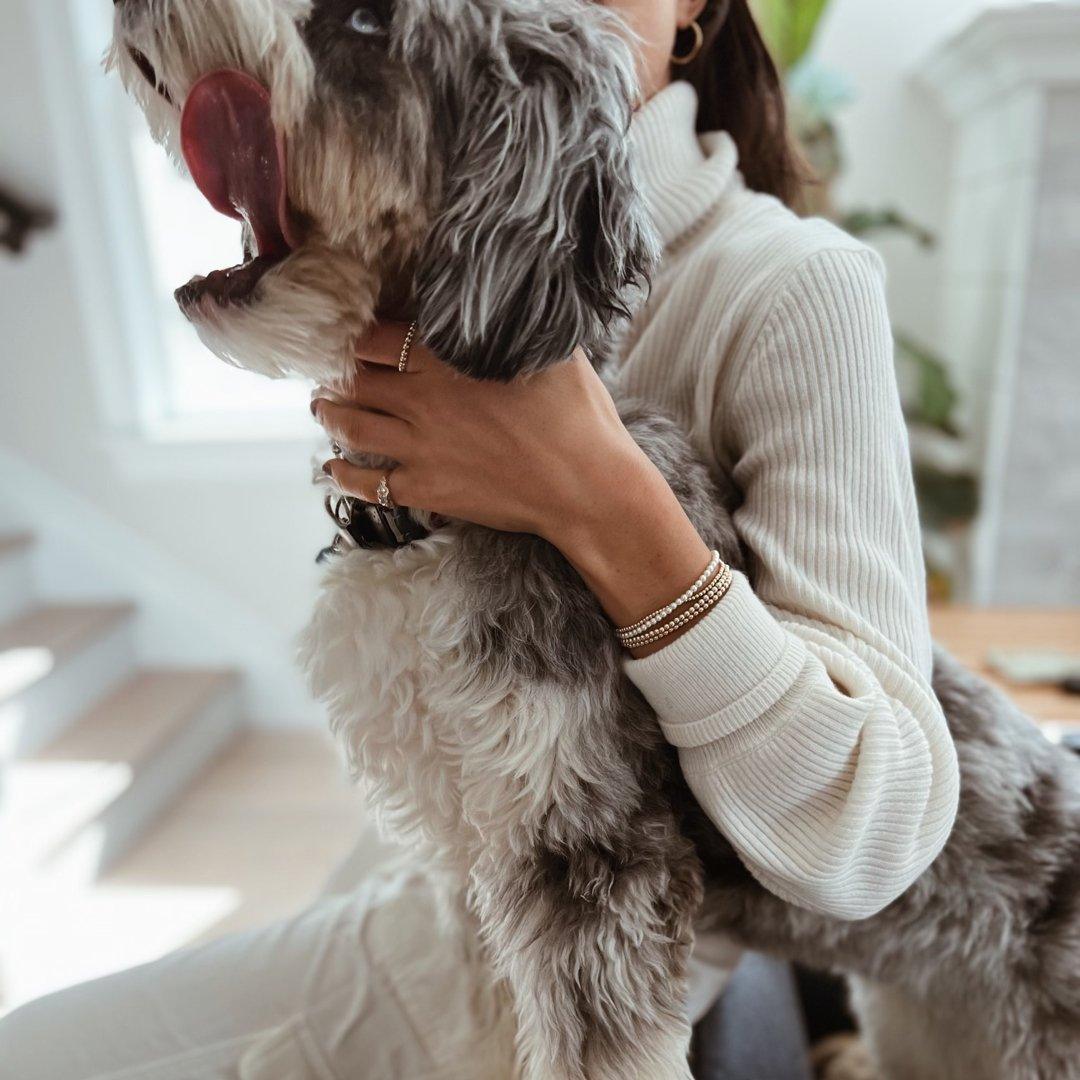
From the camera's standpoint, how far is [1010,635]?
2402mm

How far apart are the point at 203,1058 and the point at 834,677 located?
2.60 feet

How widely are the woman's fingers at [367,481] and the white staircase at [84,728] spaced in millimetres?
1961

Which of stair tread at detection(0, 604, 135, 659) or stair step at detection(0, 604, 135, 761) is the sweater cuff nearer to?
stair step at detection(0, 604, 135, 761)

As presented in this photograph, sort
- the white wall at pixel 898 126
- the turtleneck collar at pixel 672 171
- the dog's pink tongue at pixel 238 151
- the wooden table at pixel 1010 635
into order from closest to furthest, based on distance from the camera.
→ 1. the dog's pink tongue at pixel 238 151
2. the turtleneck collar at pixel 672 171
3. the wooden table at pixel 1010 635
4. the white wall at pixel 898 126

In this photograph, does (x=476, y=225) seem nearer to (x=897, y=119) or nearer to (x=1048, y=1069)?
(x=1048, y=1069)

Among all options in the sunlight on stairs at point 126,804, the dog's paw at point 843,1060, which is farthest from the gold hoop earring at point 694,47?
the sunlight on stairs at point 126,804

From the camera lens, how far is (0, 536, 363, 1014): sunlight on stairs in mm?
2215

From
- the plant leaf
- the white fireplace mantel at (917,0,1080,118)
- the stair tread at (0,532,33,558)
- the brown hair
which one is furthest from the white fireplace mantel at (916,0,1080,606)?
the stair tread at (0,532,33,558)

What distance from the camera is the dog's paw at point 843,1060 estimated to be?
131cm

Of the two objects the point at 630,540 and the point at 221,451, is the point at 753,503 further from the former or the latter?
the point at 221,451

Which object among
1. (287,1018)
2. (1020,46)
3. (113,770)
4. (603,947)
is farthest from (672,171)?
(113,770)

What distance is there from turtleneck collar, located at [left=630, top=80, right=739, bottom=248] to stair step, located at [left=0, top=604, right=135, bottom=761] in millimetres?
2356

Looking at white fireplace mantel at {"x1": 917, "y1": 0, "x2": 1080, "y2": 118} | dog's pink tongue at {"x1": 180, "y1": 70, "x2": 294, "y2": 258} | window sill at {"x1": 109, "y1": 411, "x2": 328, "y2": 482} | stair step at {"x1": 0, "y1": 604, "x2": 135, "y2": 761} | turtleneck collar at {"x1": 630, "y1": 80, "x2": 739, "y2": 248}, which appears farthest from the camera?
Answer: window sill at {"x1": 109, "y1": 411, "x2": 328, "y2": 482}

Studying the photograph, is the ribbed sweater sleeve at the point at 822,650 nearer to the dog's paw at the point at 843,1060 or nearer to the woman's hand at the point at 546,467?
the woman's hand at the point at 546,467
